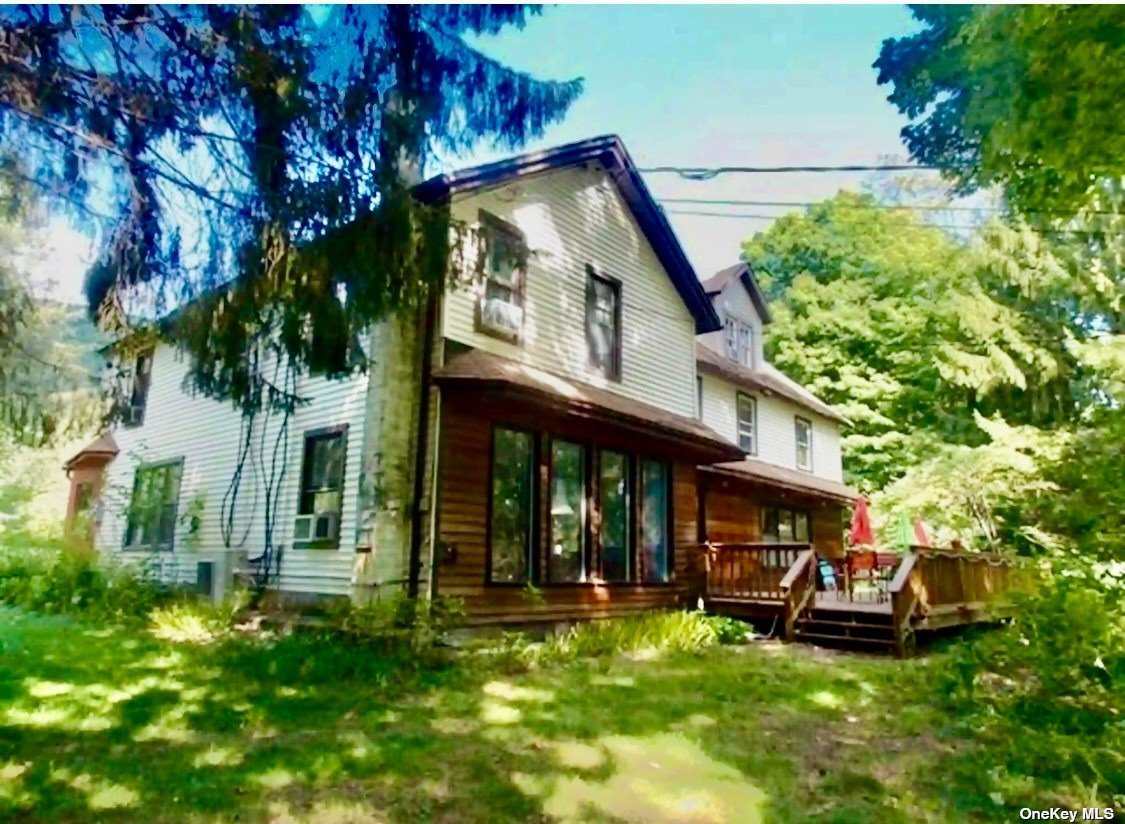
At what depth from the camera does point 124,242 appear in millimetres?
5109

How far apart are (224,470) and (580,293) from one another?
6593 millimetres

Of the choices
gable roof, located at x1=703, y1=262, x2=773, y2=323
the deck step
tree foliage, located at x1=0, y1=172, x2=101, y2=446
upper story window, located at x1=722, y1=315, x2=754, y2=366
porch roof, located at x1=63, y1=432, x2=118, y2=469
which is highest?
gable roof, located at x1=703, y1=262, x2=773, y2=323

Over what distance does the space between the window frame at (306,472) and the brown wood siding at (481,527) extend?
5.11ft

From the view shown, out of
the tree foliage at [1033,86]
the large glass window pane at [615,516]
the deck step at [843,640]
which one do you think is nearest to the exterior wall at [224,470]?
the large glass window pane at [615,516]

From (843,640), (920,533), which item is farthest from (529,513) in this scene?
(920,533)

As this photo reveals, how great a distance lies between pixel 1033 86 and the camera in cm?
584

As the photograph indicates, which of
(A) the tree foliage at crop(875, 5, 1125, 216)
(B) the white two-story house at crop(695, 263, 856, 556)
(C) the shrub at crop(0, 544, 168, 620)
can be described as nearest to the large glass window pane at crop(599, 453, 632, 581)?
(B) the white two-story house at crop(695, 263, 856, 556)

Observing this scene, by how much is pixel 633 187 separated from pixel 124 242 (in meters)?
9.53

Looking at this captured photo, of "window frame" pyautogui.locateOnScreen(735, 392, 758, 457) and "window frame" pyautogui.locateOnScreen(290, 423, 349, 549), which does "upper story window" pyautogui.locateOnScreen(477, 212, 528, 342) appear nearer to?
"window frame" pyautogui.locateOnScreen(290, 423, 349, 549)

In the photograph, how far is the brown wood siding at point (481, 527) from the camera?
29.2 ft

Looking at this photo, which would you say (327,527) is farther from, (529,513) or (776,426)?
(776,426)

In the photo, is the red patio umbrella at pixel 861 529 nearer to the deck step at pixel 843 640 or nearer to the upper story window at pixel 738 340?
the upper story window at pixel 738 340

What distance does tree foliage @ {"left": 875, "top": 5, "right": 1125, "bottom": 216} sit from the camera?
5254 millimetres

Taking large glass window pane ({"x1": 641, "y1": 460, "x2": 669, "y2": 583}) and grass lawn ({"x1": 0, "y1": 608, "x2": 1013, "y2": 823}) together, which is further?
large glass window pane ({"x1": 641, "y1": 460, "x2": 669, "y2": 583})
